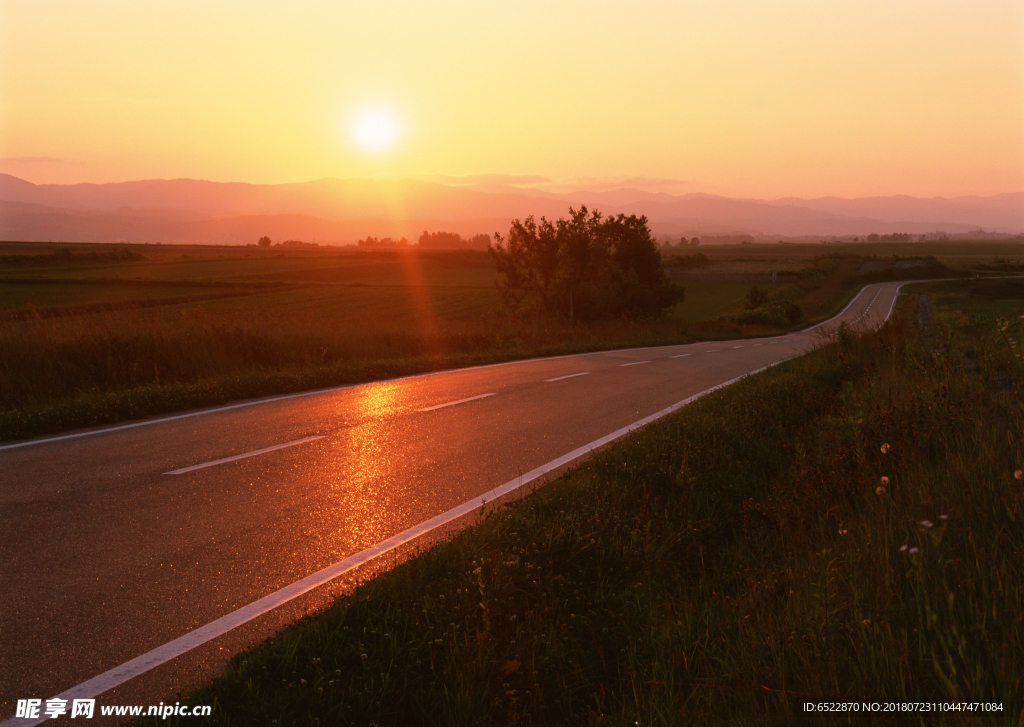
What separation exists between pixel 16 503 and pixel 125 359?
790 cm

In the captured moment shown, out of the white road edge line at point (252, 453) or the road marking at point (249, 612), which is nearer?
the road marking at point (249, 612)

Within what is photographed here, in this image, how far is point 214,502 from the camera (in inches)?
249

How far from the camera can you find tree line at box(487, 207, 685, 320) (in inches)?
1722

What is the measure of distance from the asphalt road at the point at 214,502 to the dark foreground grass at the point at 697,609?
0.84 metres

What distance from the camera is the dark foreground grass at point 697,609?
10.2 ft

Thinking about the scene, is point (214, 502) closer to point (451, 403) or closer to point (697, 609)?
point (697, 609)

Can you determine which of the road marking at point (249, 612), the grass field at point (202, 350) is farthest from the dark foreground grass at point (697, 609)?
the grass field at point (202, 350)

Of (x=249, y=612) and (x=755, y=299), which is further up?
(x=249, y=612)

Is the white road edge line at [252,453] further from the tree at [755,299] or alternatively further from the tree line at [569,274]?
the tree at [755,299]

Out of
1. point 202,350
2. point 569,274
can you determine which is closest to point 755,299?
point 569,274

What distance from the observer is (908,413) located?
701 centimetres

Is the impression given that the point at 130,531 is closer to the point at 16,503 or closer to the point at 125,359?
the point at 16,503

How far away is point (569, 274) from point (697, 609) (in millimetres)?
40479

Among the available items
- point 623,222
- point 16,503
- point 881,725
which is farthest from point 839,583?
point 623,222
